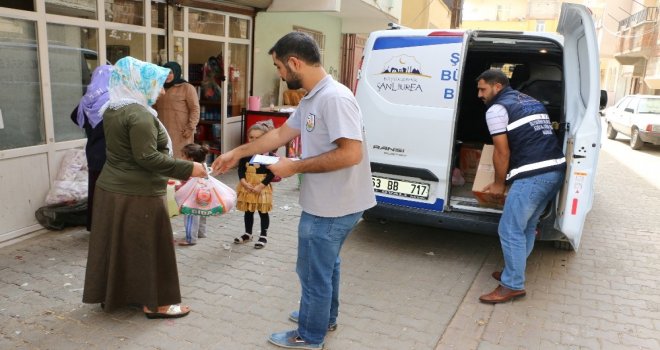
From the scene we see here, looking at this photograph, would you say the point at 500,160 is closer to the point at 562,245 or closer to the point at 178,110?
the point at 562,245

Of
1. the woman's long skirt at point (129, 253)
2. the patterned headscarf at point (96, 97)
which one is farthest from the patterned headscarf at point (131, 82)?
the patterned headscarf at point (96, 97)

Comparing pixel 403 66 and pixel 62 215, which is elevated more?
pixel 403 66

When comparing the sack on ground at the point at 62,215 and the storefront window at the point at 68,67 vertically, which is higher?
the storefront window at the point at 68,67

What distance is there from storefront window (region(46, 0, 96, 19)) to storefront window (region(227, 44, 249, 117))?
2992mm

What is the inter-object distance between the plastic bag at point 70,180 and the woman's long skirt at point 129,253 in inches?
86.2

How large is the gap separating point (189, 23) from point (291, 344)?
5.79 meters

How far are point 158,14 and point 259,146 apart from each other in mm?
4624

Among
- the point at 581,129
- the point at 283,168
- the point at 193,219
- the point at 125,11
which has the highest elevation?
the point at 125,11

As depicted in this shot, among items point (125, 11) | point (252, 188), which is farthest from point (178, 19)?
point (252, 188)

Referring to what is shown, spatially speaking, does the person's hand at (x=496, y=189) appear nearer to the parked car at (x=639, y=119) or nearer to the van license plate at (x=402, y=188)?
the van license plate at (x=402, y=188)

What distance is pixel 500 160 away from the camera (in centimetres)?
405

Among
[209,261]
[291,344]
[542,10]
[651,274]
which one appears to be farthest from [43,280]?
[542,10]

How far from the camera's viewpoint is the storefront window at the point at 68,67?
529 centimetres

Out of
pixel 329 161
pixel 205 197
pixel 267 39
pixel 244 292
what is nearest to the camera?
A: pixel 329 161
